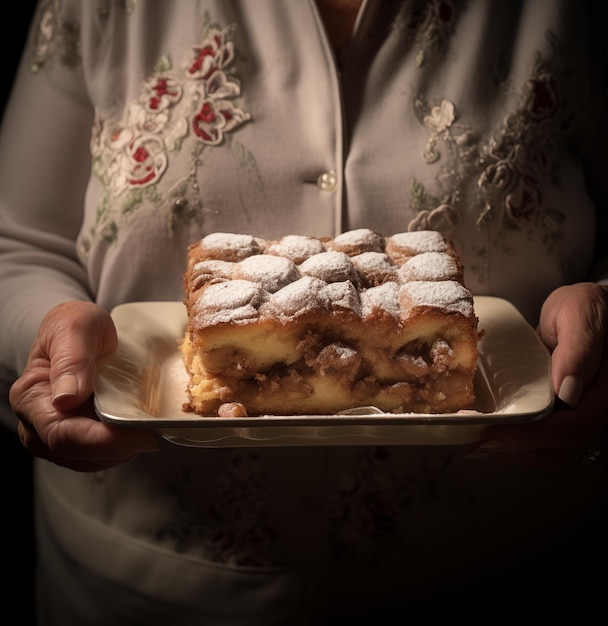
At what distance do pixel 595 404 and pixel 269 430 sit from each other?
40 centimetres

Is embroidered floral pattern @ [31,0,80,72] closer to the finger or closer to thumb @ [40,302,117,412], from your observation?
thumb @ [40,302,117,412]

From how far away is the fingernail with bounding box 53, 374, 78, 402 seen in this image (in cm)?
79

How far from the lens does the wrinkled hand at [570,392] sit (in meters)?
0.82

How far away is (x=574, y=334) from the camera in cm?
89

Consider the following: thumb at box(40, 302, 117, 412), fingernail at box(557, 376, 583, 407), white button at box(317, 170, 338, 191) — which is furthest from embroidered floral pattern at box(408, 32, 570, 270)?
thumb at box(40, 302, 117, 412)

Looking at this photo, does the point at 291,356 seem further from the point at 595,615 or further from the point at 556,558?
the point at 595,615

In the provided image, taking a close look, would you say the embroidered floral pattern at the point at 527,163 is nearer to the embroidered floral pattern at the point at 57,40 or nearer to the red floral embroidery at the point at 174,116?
the red floral embroidery at the point at 174,116

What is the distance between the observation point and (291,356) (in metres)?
0.82

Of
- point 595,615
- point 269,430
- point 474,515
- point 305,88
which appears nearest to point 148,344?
point 269,430

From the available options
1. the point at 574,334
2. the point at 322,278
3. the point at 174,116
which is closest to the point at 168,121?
the point at 174,116

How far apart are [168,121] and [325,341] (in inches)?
16.7

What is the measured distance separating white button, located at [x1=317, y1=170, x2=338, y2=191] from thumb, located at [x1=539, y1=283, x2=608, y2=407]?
33 centimetres

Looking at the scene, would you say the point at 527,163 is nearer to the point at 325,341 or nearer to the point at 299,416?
the point at 325,341

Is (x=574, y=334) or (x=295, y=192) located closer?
(x=574, y=334)
